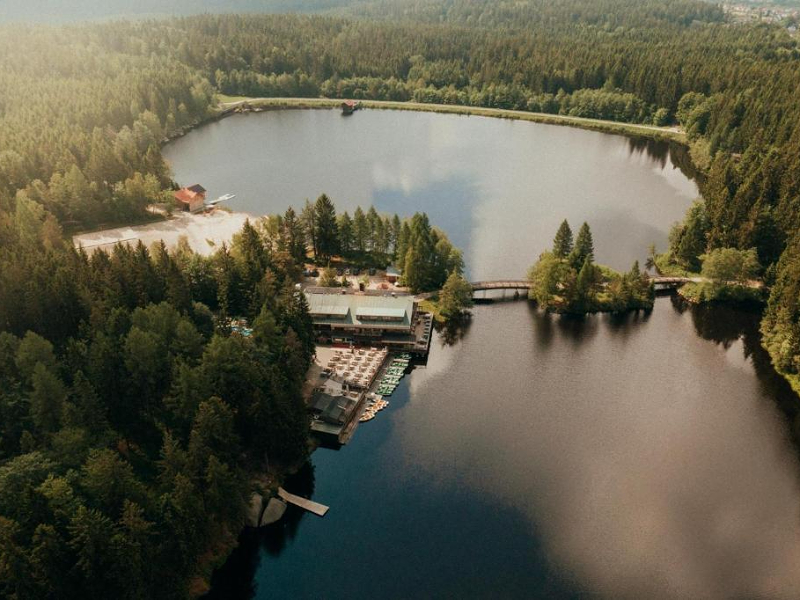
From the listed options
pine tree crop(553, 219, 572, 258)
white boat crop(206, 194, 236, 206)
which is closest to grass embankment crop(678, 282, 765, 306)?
pine tree crop(553, 219, 572, 258)

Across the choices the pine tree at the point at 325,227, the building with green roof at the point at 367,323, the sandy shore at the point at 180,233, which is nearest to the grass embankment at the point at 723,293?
the building with green roof at the point at 367,323

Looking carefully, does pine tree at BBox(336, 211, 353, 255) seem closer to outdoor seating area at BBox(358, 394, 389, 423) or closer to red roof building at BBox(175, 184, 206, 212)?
outdoor seating area at BBox(358, 394, 389, 423)

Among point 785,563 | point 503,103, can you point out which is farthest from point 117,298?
point 503,103

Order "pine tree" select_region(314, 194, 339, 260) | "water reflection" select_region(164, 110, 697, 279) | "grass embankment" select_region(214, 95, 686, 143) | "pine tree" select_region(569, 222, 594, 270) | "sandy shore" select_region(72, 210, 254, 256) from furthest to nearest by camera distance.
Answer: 1. "grass embankment" select_region(214, 95, 686, 143)
2. "water reflection" select_region(164, 110, 697, 279)
3. "sandy shore" select_region(72, 210, 254, 256)
4. "pine tree" select_region(314, 194, 339, 260)
5. "pine tree" select_region(569, 222, 594, 270)

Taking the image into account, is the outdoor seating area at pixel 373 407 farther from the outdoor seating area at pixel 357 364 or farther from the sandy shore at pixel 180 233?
the sandy shore at pixel 180 233

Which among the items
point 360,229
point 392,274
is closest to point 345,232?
point 360,229

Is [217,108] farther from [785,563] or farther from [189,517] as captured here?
[785,563]

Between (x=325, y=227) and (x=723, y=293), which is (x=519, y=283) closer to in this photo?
(x=723, y=293)
